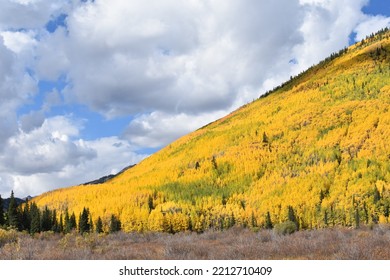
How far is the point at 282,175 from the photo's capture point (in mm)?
108750

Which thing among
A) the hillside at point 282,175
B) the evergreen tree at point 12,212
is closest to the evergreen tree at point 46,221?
the evergreen tree at point 12,212

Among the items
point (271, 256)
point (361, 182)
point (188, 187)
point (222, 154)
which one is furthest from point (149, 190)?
point (271, 256)

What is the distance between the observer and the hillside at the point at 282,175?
263 ft

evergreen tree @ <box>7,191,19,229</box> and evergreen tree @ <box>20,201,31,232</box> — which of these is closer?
evergreen tree @ <box>7,191,19,229</box>

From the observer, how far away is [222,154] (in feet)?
491

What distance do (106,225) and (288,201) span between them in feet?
131

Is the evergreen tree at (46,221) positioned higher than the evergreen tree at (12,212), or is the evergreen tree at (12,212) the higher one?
the evergreen tree at (12,212)

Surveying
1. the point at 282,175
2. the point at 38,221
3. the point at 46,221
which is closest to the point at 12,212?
the point at 38,221

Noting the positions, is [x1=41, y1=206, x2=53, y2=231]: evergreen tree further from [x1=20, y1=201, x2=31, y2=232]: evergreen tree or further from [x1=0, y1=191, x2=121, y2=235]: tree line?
[x1=20, y1=201, x2=31, y2=232]: evergreen tree

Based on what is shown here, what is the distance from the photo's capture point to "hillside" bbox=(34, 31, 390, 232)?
80125 millimetres

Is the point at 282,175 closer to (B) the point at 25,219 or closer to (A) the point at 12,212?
(B) the point at 25,219

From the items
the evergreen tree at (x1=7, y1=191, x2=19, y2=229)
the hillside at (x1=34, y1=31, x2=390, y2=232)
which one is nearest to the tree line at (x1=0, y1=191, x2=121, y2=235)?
the evergreen tree at (x1=7, y1=191, x2=19, y2=229)

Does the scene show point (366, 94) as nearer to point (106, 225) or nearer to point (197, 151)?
point (197, 151)

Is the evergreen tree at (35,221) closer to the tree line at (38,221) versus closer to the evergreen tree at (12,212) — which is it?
the tree line at (38,221)
